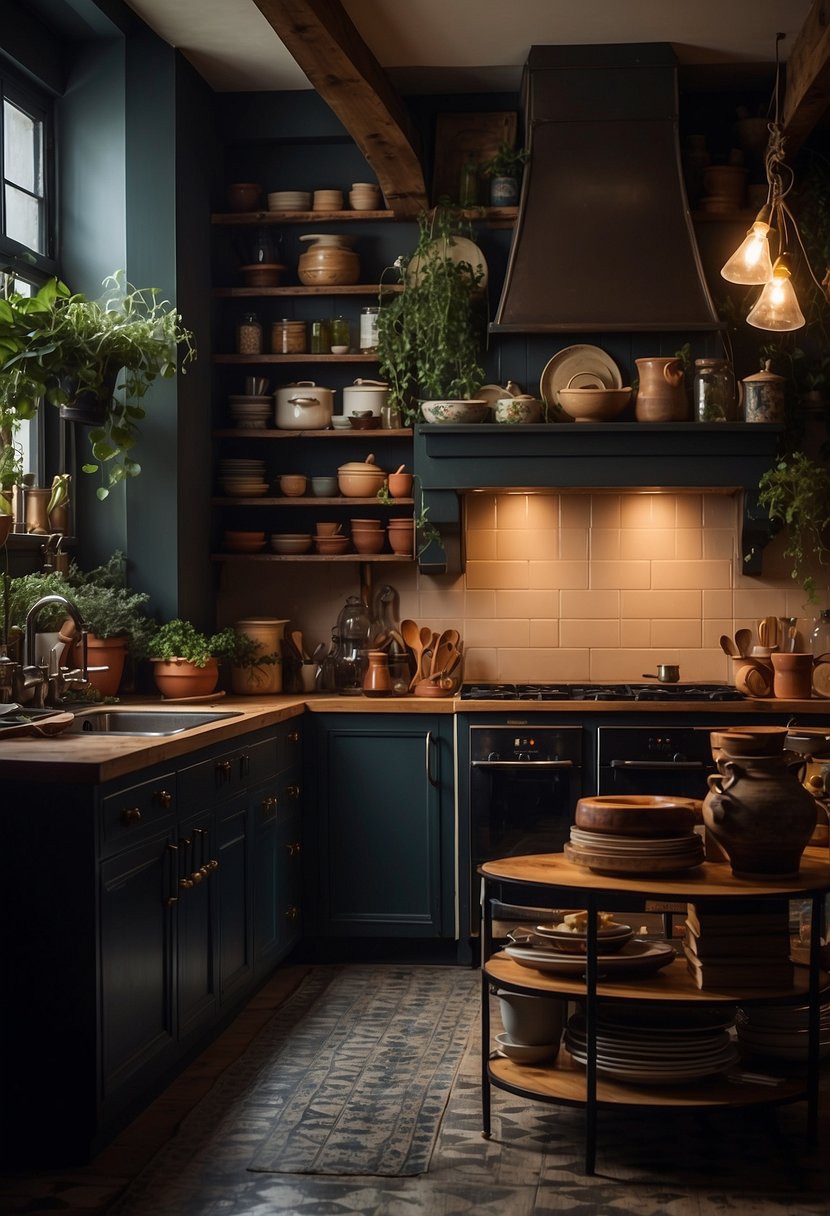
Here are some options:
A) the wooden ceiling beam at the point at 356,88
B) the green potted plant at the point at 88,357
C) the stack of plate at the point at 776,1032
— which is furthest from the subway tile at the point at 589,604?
the stack of plate at the point at 776,1032

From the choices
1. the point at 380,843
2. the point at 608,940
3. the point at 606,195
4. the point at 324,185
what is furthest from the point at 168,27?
the point at 608,940

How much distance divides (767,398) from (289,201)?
2.05m

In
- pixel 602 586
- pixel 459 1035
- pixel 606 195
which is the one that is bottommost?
pixel 459 1035

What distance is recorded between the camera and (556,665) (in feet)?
18.4

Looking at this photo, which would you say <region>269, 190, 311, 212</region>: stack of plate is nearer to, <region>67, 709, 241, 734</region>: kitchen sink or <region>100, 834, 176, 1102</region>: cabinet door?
<region>67, 709, 241, 734</region>: kitchen sink

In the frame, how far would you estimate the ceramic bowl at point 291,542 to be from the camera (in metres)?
5.49

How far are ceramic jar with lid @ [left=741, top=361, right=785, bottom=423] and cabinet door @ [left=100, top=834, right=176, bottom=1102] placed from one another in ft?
9.26

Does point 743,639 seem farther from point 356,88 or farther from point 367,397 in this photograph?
point 356,88

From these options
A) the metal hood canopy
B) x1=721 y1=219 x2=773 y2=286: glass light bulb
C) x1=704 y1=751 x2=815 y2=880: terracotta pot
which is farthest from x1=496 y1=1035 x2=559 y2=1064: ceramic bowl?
the metal hood canopy

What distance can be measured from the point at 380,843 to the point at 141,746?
1.80 meters

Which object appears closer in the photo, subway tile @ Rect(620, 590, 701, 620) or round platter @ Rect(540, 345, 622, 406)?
round platter @ Rect(540, 345, 622, 406)

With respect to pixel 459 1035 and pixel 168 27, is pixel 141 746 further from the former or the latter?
pixel 168 27

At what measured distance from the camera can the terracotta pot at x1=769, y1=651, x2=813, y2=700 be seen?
5.07m

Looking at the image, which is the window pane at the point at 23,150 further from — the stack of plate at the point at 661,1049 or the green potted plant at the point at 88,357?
the stack of plate at the point at 661,1049
